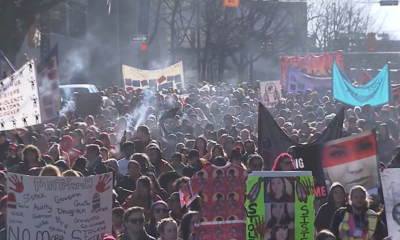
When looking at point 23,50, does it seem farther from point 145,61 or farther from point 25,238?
point 25,238

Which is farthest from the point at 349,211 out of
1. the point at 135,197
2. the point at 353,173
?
the point at 135,197

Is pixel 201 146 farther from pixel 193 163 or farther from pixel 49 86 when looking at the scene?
pixel 49 86

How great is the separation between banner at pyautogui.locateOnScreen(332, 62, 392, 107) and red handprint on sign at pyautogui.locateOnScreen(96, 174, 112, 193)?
38.1ft

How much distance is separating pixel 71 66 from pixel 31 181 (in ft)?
120

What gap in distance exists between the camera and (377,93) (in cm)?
1906

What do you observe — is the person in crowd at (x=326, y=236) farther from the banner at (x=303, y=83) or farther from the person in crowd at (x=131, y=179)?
the banner at (x=303, y=83)

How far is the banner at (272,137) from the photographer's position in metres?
11.4

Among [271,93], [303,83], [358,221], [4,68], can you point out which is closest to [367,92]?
[271,93]

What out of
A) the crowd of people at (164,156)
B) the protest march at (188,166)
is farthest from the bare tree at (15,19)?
the crowd of people at (164,156)

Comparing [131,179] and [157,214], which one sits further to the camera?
[131,179]

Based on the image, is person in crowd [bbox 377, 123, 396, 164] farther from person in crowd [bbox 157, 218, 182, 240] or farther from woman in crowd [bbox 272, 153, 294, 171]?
person in crowd [bbox 157, 218, 182, 240]

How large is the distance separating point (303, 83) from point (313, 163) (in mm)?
16200

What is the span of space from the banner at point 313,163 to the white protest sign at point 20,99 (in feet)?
13.4

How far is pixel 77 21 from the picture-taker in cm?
4719
